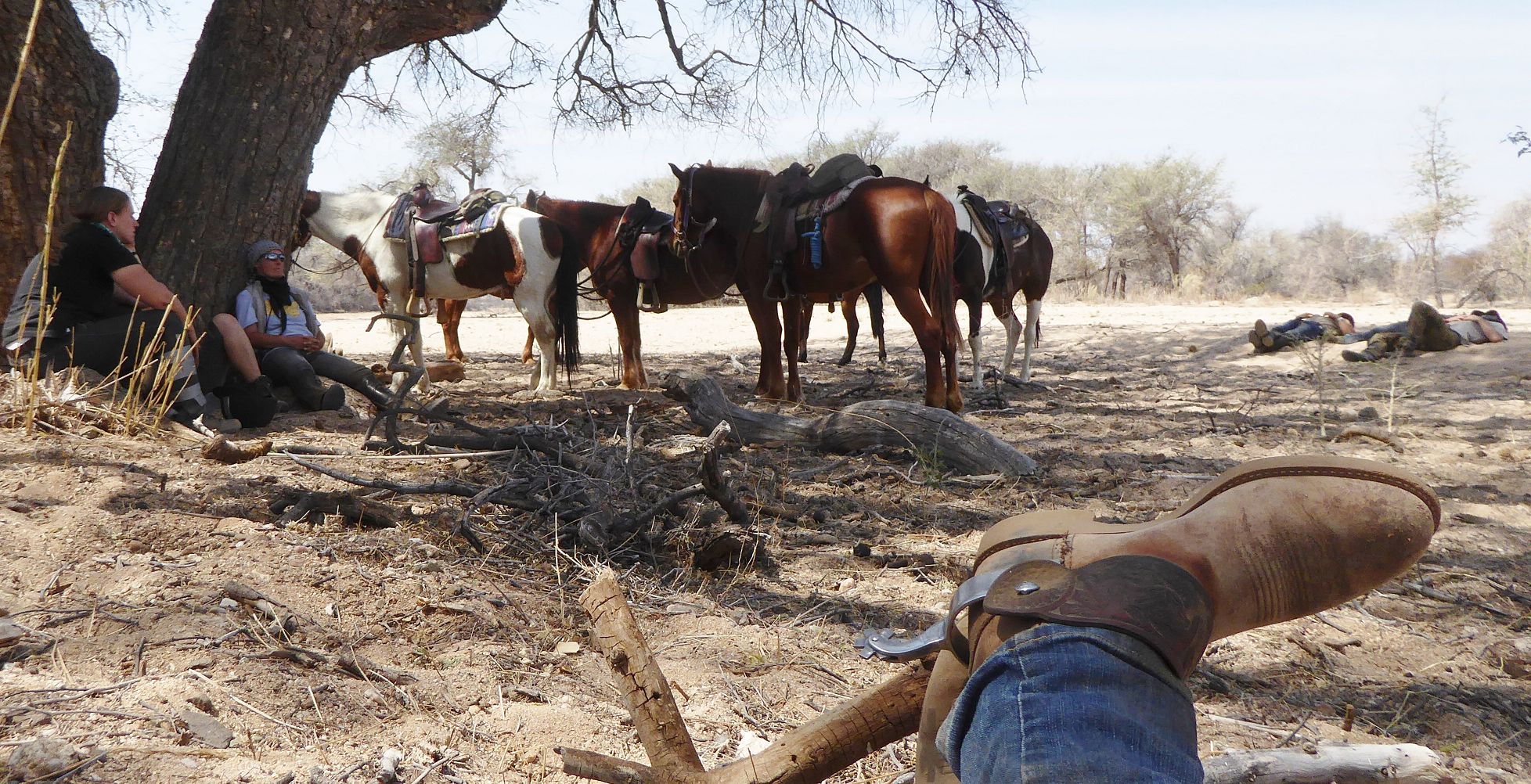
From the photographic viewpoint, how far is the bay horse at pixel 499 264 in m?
8.24

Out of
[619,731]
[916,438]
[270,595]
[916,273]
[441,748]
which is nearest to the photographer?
Result: [441,748]

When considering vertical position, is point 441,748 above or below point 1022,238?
below

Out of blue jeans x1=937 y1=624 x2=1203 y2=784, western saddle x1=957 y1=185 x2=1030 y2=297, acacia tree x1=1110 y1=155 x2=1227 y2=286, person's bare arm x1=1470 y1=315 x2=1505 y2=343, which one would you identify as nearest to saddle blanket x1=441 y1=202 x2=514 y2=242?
western saddle x1=957 y1=185 x2=1030 y2=297

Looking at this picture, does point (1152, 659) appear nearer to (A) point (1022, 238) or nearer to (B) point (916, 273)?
(B) point (916, 273)

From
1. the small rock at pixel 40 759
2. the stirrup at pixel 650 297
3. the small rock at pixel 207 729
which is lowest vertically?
the small rock at pixel 207 729

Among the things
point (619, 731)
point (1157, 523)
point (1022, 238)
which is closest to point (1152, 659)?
point (1157, 523)

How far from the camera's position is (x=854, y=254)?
7148 millimetres

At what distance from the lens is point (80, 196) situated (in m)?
5.10

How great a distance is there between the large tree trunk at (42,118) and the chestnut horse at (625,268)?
3.92 meters

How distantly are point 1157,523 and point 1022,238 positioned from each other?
7.95m

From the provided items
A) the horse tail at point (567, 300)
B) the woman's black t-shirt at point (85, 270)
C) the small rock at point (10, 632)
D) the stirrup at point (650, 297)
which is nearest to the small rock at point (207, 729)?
the small rock at point (10, 632)

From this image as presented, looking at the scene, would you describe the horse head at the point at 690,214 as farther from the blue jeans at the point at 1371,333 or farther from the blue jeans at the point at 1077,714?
the blue jeans at the point at 1371,333

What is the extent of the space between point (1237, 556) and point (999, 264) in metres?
7.36

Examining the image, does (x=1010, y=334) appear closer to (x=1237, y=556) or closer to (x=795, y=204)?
(x=795, y=204)
